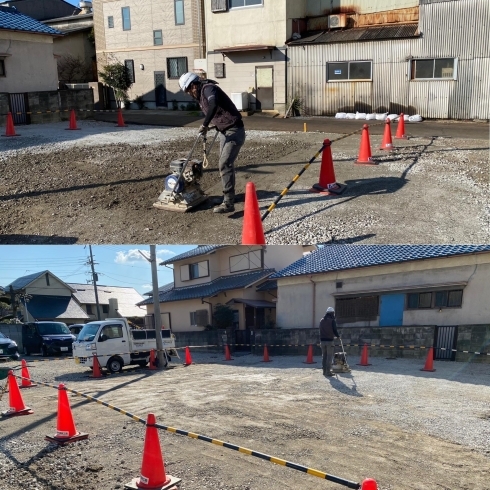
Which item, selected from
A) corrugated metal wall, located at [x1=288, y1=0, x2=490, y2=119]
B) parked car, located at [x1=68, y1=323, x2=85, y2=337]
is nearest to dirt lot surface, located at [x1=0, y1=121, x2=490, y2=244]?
parked car, located at [x1=68, y1=323, x2=85, y2=337]

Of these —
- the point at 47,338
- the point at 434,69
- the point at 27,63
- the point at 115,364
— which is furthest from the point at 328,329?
the point at 27,63

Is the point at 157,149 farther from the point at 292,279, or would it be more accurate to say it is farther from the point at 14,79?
the point at 14,79

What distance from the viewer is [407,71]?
65.2 ft

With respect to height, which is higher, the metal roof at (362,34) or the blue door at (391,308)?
the metal roof at (362,34)

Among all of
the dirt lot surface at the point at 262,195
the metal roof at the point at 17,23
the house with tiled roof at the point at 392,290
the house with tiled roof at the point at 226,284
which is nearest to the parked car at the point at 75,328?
the dirt lot surface at the point at 262,195

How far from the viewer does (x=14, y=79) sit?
19719mm

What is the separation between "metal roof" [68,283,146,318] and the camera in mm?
11394

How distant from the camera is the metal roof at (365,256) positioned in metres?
7.25

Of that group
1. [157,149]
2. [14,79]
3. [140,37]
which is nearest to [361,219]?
[157,149]

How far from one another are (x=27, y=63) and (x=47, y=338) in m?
10.2

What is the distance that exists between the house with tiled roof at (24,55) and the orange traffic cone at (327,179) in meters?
14.9

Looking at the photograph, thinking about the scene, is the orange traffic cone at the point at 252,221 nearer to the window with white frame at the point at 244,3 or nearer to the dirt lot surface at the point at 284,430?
the dirt lot surface at the point at 284,430

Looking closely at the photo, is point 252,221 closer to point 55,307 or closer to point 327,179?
point 327,179

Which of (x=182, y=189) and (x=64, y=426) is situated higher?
(x=182, y=189)
